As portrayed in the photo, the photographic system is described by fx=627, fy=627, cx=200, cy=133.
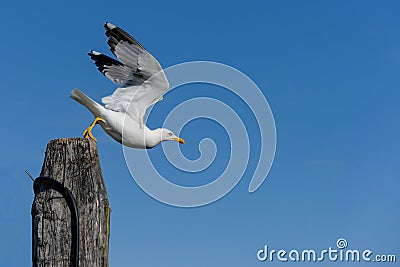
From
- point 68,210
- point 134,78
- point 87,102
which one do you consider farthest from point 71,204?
point 134,78

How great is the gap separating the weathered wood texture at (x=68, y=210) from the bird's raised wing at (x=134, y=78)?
4.36 metres

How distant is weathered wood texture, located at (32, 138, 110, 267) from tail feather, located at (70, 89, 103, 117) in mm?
3715

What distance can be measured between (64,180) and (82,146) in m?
0.30

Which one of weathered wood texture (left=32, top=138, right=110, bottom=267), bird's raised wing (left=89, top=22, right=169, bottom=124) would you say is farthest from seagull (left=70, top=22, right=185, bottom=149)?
weathered wood texture (left=32, top=138, right=110, bottom=267)

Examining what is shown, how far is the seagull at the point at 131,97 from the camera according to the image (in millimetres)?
8781

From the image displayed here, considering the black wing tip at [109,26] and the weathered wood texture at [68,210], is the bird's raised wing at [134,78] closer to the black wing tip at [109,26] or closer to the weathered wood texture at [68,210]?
the black wing tip at [109,26]

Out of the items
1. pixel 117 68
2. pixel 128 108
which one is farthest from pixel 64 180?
pixel 117 68

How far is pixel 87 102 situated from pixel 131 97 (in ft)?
3.08

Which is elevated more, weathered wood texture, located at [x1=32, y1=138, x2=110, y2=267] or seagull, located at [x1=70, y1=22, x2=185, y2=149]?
seagull, located at [x1=70, y1=22, x2=185, y2=149]

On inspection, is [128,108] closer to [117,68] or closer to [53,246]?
[117,68]

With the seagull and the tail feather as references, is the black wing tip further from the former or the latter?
the tail feather

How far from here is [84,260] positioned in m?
4.64

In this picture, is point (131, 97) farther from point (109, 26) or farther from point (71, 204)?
point (71, 204)

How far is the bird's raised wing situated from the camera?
365 inches
